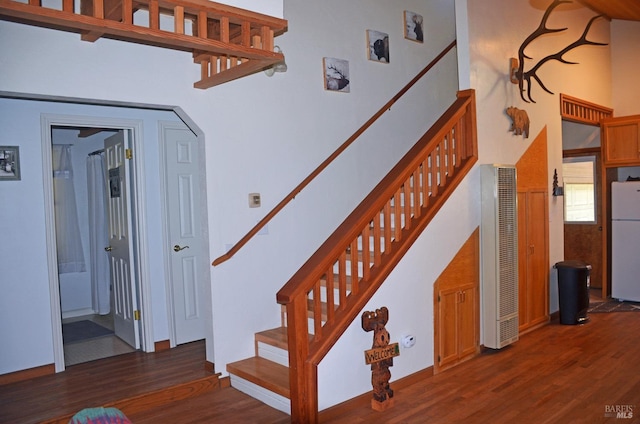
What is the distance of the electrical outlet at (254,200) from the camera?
421cm

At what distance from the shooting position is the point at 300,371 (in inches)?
125

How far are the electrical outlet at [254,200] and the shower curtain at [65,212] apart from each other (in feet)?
10.7

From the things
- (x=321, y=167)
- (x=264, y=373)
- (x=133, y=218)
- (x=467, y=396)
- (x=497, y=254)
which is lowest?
(x=467, y=396)

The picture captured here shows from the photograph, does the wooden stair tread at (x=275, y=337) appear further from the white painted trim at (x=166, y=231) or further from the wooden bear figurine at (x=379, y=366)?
the white painted trim at (x=166, y=231)

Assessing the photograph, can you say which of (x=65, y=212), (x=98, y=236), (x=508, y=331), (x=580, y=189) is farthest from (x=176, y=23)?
(x=580, y=189)

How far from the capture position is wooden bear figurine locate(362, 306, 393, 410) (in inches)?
135

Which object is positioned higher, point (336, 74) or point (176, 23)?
point (336, 74)

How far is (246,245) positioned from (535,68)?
3503 millimetres

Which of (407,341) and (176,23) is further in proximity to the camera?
(407,341)

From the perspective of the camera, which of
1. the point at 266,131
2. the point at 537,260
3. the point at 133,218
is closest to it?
the point at 266,131

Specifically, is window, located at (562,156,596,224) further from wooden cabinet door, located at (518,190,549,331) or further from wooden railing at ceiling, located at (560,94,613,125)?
wooden cabinet door, located at (518,190,549,331)

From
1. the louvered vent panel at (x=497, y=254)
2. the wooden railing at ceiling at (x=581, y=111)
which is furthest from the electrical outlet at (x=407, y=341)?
the wooden railing at ceiling at (x=581, y=111)

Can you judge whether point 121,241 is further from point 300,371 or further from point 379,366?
point 379,366

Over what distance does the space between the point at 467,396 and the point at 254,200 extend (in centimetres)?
226
